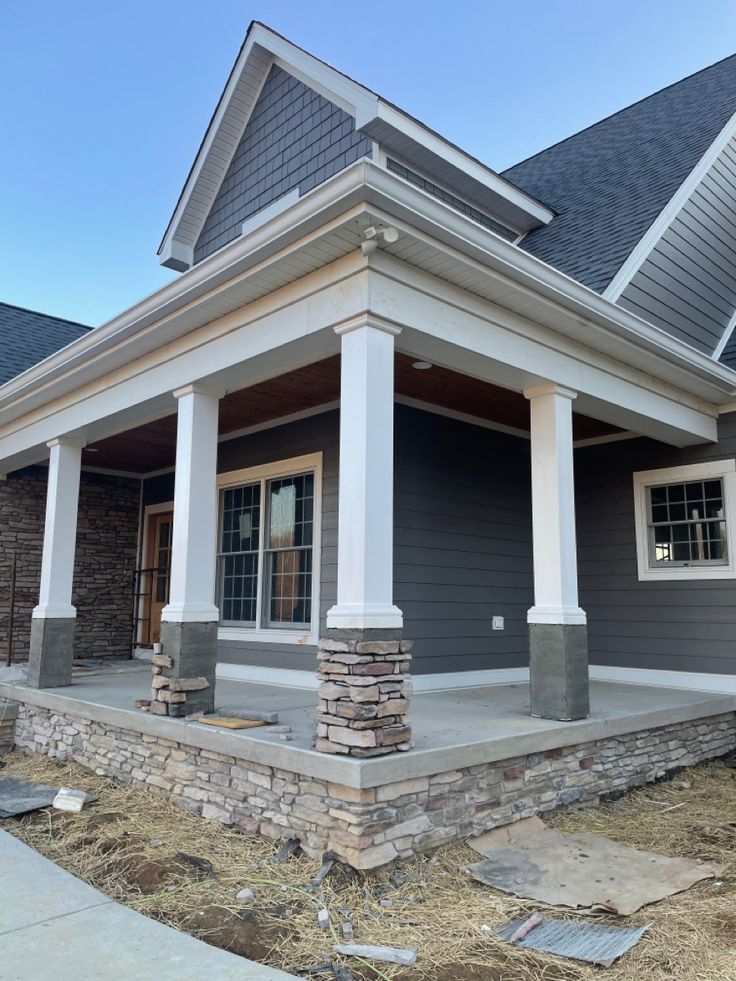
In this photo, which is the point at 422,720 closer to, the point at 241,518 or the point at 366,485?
the point at 366,485

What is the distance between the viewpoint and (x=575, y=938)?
3084 mm

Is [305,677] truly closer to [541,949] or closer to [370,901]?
[370,901]

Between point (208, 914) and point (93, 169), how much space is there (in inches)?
977

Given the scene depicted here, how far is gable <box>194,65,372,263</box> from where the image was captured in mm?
7789

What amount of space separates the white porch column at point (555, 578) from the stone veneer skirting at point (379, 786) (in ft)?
1.25

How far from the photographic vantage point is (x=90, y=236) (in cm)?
2791

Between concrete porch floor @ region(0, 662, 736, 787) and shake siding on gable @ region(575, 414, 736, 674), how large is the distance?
0.42 metres

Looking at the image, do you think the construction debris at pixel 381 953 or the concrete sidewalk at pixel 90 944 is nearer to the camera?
the concrete sidewalk at pixel 90 944

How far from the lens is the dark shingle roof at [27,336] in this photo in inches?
379

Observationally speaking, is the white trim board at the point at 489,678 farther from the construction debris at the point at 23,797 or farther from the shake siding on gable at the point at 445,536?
the construction debris at the point at 23,797

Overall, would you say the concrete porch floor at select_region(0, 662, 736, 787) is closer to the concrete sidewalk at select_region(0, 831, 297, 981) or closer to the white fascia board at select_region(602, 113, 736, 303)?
the concrete sidewalk at select_region(0, 831, 297, 981)

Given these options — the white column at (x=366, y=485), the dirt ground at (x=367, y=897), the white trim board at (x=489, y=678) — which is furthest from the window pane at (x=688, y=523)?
the white column at (x=366, y=485)

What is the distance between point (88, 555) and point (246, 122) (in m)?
5.79

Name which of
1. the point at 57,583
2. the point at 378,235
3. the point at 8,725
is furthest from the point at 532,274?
the point at 8,725
